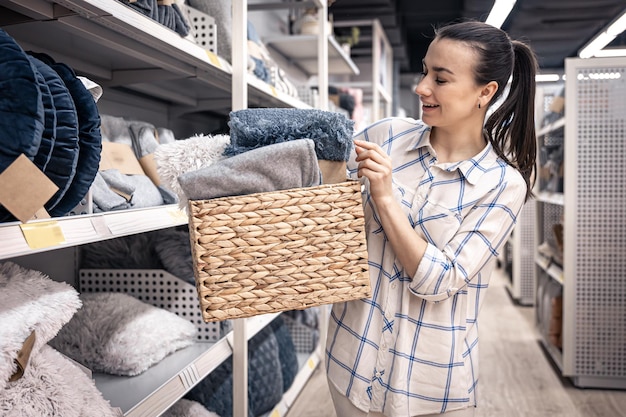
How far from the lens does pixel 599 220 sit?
3357 millimetres

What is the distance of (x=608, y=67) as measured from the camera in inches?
132

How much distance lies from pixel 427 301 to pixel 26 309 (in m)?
0.85

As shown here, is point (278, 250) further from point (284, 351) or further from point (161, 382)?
point (284, 351)

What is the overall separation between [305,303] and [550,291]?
343cm

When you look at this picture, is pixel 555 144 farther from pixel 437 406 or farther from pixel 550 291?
pixel 437 406

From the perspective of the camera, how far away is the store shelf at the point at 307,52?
12.3 ft

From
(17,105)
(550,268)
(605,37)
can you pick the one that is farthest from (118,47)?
(605,37)

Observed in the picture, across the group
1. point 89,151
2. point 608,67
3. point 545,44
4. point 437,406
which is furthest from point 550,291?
point 545,44

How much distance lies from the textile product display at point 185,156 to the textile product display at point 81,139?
0.48ft

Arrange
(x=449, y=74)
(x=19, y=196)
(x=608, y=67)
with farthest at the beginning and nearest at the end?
1. (x=608, y=67)
2. (x=449, y=74)
3. (x=19, y=196)

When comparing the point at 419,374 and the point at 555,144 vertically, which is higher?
the point at 555,144

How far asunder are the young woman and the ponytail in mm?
61

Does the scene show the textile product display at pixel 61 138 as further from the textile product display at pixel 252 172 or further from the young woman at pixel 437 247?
the young woman at pixel 437 247

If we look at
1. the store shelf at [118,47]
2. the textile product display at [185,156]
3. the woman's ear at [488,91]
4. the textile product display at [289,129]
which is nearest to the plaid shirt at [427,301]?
the woman's ear at [488,91]
